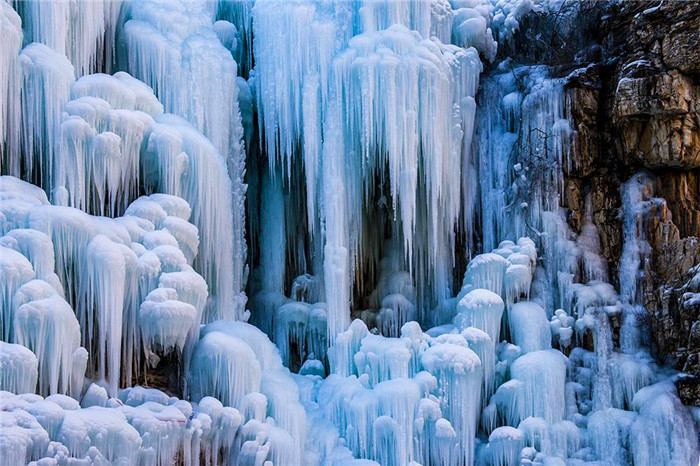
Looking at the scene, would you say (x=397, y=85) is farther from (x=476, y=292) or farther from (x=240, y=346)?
(x=240, y=346)

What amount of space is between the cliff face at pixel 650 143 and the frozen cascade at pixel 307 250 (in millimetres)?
152

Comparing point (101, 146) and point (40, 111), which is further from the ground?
point (40, 111)

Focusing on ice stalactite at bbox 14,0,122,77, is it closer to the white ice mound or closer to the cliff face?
the white ice mound

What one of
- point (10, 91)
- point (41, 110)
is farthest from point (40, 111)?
point (10, 91)

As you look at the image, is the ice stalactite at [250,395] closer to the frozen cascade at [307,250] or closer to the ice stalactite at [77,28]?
the frozen cascade at [307,250]

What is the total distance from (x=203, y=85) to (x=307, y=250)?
2.48 meters

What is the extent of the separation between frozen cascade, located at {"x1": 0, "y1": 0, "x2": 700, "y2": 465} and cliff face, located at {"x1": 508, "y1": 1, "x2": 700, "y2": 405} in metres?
0.15

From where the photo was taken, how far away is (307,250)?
12.4 m

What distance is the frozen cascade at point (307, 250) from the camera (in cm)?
905

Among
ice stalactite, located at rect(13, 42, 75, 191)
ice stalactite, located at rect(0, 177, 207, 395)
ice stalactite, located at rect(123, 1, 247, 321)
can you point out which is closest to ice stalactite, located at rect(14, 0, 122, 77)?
ice stalactite, located at rect(123, 1, 247, 321)

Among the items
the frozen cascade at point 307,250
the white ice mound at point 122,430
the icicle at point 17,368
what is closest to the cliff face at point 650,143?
the frozen cascade at point 307,250

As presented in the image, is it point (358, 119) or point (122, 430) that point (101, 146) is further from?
point (358, 119)

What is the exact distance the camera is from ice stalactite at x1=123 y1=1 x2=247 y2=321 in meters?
11.0

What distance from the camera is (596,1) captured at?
12547 mm
